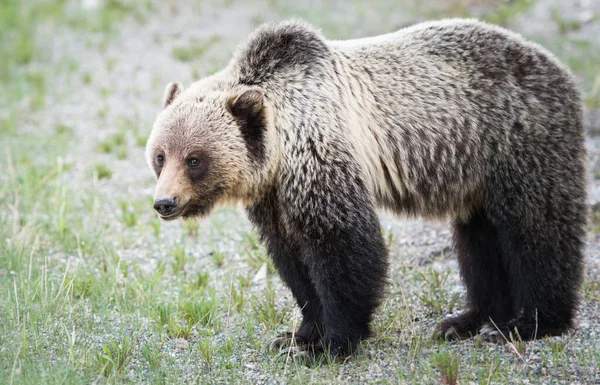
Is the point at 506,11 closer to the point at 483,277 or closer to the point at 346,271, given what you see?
the point at 483,277

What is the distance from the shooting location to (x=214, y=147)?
5262 mm

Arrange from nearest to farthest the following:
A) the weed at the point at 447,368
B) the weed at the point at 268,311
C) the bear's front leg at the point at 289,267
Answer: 1. the weed at the point at 447,368
2. the bear's front leg at the point at 289,267
3. the weed at the point at 268,311

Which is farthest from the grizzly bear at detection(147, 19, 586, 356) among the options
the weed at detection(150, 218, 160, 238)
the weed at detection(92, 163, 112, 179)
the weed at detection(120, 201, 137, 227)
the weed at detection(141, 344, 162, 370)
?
the weed at detection(92, 163, 112, 179)

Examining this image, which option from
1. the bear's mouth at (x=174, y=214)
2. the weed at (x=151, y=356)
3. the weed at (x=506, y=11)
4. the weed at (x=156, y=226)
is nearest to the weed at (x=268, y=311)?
the weed at (x=151, y=356)

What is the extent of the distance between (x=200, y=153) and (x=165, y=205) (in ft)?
1.44

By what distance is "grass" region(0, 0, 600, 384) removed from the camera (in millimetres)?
4980

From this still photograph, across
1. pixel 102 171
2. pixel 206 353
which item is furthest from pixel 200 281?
pixel 102 171

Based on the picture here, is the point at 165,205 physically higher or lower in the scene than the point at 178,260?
higher

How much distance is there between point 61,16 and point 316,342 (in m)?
11.5

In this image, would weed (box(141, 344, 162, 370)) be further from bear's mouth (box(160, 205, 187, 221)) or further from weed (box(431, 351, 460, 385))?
weed (box(431, 351, 460, 385))

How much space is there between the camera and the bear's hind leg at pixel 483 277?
20.1ft

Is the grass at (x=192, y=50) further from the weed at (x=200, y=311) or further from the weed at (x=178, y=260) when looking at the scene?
the weed at (x=200, y=311)

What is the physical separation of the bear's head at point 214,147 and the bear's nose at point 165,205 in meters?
0.09

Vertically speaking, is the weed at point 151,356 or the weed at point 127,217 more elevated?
the weed at point 151,356
